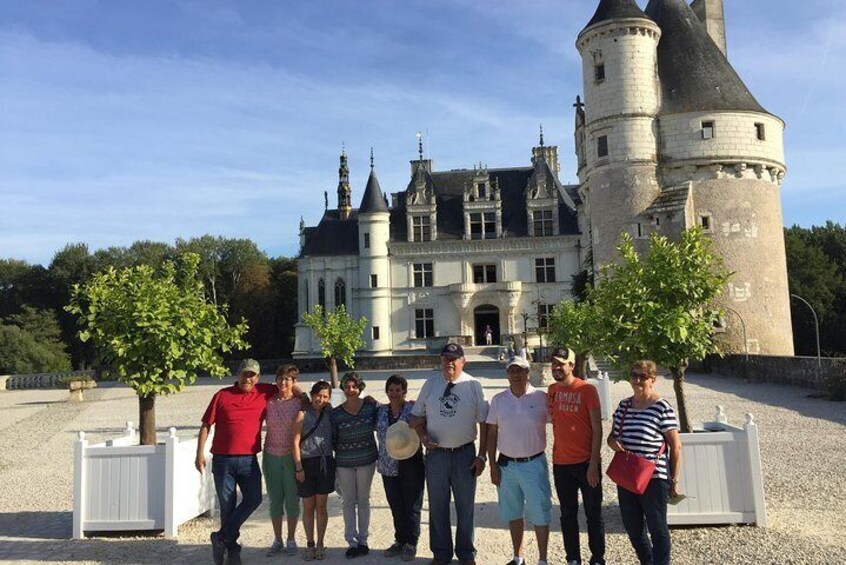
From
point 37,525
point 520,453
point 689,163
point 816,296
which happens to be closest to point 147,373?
point 37,525

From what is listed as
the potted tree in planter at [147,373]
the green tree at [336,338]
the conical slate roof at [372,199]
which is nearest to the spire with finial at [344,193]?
the conical slate roof at [372,199]

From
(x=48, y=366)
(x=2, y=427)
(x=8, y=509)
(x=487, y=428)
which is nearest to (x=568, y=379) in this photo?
(x=487, y=428)

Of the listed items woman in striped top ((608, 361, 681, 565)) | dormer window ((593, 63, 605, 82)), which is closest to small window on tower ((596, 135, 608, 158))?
dormer window ((593, 63, 605, 82))

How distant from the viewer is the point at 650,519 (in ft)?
16.0

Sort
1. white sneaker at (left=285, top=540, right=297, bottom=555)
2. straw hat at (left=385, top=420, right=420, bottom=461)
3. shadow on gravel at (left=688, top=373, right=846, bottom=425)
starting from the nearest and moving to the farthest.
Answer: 1. straw hat at (left=385, top=420, right=420, bottom=461)
2. white sneaker at (left=285, top=540, right=297, bottom=555)
3. shadow on gravel at (left=688, top=373, right=846, bottom=425)

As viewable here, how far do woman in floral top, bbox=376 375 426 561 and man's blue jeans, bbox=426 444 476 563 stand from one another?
308 mm

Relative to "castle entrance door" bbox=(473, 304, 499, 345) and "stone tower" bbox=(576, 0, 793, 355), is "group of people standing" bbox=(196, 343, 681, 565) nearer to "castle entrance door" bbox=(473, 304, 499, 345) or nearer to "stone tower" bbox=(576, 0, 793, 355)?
"stone tower" bbox=(576, 0, 793, 355)

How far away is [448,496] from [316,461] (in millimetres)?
1161

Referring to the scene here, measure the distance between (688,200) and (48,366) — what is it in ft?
126

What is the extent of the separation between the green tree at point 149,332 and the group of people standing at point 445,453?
239 centimetres

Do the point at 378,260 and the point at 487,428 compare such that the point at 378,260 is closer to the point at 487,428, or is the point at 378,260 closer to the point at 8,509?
the point at 8,509

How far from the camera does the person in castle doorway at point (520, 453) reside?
5234 mm

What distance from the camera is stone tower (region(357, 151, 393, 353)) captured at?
42.8 metres

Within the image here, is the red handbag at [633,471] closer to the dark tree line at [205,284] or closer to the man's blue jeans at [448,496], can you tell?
the man's blue jeans at [448,496]
